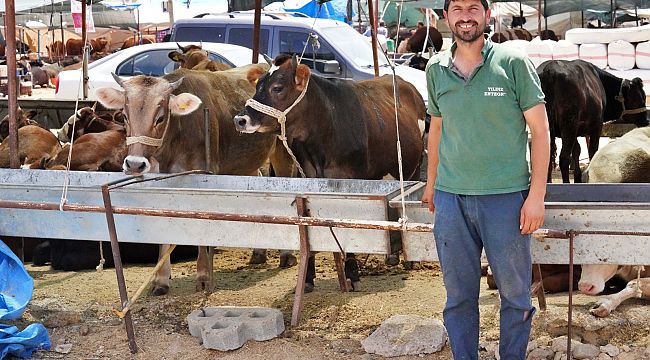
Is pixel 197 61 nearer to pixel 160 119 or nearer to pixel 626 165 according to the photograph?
pixel 160 119

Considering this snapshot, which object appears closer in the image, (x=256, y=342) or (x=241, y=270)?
(x=256, y=342)

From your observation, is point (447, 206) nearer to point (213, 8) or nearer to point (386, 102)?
point (386, 102)

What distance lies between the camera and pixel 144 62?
15.8 metres

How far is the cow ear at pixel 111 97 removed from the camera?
7309 millimetres

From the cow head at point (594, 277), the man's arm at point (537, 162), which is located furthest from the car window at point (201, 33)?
the man's arm at point (537, 162)

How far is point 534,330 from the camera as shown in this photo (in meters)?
5.80

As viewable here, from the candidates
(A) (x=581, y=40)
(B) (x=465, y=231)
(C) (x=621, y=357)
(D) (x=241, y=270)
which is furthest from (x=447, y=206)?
(A) (x=581, y=40)

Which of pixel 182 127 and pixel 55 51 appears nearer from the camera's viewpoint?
pixel 182 127

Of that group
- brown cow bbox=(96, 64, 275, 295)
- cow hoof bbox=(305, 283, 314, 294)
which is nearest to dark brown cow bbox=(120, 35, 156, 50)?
brown cow bbox=(96, 64, 275, 295)

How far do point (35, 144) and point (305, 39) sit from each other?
6.02m

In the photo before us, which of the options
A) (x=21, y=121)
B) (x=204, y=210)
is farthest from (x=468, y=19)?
(x=21, y=121)

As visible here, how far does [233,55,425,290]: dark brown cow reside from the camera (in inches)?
293

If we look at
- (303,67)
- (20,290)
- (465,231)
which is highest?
(303,67)

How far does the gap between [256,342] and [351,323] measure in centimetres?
74
